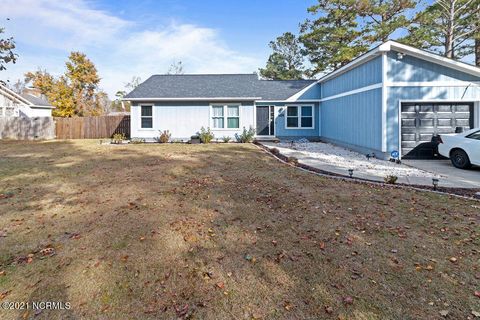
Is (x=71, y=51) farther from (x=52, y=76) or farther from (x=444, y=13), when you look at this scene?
(x=444, y=13)

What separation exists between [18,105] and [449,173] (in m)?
33.6

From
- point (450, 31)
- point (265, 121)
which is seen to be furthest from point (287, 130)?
point (450, 31)

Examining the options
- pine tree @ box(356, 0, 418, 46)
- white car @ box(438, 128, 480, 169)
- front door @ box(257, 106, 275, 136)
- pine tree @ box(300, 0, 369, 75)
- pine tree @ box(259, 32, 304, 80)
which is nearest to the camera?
white car @ box(438, 128, 480, 169)

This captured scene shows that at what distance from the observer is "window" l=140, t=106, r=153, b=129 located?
18656 mm

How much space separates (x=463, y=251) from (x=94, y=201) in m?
5.94

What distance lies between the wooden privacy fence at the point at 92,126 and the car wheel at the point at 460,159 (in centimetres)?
2027

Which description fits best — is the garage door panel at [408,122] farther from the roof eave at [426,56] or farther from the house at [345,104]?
the roof eave at [426,56]

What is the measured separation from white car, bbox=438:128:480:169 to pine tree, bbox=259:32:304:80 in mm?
29063

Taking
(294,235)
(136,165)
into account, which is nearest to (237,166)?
(136,165)

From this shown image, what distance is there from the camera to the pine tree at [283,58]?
3756 cm

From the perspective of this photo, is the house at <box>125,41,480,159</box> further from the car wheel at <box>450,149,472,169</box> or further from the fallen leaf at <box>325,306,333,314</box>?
the fallen leaf at <box>325,306,333,314</box>

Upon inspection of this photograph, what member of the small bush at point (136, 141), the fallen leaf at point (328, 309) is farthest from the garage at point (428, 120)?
the small bush at point (136, 141)

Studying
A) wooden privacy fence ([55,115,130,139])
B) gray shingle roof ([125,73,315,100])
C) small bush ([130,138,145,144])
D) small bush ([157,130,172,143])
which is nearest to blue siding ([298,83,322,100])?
gray shingle roof ([125,73,315,100])

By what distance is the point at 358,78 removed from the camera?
500 inches
